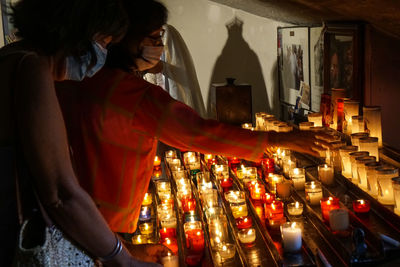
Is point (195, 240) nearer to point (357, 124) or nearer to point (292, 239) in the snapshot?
point (292, 239)

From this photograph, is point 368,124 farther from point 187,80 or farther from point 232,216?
point 187,80

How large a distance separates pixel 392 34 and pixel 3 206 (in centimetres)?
358

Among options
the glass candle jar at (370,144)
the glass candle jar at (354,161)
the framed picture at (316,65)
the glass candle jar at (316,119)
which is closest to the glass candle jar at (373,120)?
the glass candle jar at (370,144)

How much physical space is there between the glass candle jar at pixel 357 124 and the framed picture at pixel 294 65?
258 cm

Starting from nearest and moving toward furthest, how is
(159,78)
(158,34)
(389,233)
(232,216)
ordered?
(158,34)
(389,233)
(232,216)
(159,78)

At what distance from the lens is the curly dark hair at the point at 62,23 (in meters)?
1.64

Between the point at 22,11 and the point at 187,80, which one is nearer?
the point at 22,11

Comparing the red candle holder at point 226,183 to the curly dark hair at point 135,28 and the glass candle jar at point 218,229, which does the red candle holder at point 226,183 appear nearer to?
the glass candle jar at point 218,229

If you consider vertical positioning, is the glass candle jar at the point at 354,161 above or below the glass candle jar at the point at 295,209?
above

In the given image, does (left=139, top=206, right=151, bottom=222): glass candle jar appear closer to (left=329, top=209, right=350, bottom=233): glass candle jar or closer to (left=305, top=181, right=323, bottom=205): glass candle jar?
(left=305, top=181, right=323, bottom=205): glass candle jar

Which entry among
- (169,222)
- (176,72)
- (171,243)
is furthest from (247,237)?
(176,72)

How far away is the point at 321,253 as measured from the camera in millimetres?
2705

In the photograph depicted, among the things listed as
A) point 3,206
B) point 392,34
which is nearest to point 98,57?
point 3,206

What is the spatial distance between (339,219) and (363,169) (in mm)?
414
